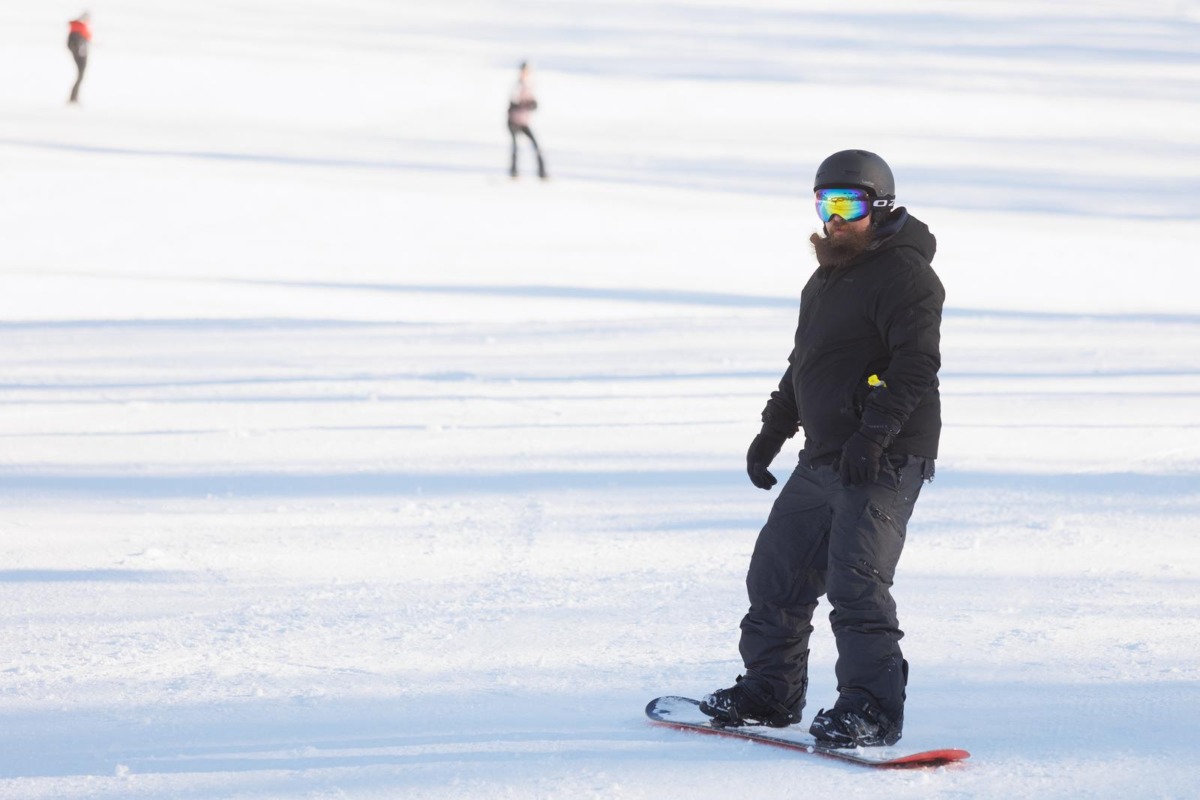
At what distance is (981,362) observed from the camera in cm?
889

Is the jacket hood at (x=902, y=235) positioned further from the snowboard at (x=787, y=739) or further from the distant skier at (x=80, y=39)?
the distant skier at (x=80, y=39)

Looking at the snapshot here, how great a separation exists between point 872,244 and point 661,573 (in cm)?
186

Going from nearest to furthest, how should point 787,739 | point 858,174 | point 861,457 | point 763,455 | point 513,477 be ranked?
point 861,457
point 858,174
point 787,739
point 763,455
point 513,477

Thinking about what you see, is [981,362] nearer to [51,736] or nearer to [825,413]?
[825,413]

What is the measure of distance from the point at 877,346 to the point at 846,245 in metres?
0.23

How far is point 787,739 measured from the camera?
3660 millimetres

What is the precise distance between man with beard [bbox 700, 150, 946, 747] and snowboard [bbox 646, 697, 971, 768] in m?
0.03

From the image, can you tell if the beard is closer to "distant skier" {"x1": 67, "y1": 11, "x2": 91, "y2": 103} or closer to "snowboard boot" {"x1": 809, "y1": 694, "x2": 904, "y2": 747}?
"snowboard boot" {"x1": 809, "y1": 694, "x2": 904, "y2": 747}

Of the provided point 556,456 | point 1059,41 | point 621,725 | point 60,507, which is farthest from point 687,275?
point 1059,41

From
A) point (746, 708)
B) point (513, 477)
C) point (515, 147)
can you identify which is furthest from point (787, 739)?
point (515, 147)

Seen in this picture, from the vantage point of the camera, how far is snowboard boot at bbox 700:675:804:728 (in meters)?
3.71

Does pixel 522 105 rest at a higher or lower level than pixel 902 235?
higher

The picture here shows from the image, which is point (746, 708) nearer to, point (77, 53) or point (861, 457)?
point (861, 457)

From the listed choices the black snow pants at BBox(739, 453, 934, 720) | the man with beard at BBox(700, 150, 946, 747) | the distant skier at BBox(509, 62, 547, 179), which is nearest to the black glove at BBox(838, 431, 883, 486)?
the man with beard at BBox(700, 150, 946, 747)
